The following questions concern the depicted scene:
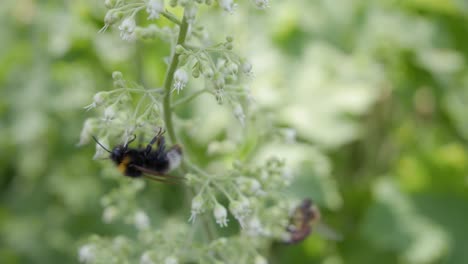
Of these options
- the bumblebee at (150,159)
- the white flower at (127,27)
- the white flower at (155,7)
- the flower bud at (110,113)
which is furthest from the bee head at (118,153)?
the white flower at (155,7)

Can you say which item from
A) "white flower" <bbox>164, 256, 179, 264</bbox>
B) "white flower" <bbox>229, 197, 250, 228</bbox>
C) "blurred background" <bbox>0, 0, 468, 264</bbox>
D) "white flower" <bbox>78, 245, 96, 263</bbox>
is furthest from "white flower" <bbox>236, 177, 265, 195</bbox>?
"blurred background" <bbox>0, 0, 468, 264</bbox>

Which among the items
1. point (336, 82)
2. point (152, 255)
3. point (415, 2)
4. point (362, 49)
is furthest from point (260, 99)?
point (152, 255)

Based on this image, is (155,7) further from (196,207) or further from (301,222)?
(301,222)

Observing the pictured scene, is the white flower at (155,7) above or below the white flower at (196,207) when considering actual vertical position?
above

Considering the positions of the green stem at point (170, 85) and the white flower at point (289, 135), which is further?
the white flower at point (289, 135)

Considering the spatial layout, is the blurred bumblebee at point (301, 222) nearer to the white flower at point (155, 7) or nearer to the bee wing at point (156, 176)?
the bee wing at point (156, 176)

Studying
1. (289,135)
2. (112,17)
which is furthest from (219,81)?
(289,135)

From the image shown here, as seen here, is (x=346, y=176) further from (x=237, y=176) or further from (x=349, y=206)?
(x=237, y=176)
